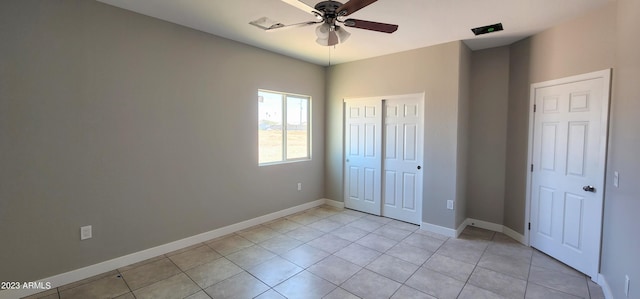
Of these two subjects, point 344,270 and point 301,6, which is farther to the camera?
point 344,270

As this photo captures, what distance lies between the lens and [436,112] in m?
3.86

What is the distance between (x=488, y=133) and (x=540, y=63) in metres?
1.11

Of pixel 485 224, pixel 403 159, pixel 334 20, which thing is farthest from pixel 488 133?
pixel 334 20

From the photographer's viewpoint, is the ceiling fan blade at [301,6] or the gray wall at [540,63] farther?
the gray wall at [540,63]

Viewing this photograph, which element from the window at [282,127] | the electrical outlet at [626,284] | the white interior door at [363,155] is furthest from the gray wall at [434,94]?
the electrical outlet at [626,284]

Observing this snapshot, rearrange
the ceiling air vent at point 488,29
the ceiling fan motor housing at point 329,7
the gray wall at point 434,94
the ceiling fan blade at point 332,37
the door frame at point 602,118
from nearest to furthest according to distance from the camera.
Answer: the ceiling fan motor housing at point 329,7 < the ceiling fan blade at point 332,37 < the door frame at point 602,118 < the ceiling air vent at point 488,29 < the gray wall at point 434,94

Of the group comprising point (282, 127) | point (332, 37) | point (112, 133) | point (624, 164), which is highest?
point (332, 37)

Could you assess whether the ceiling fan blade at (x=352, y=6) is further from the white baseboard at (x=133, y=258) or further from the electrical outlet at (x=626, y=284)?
the white baseboard at (x=133, y=258)

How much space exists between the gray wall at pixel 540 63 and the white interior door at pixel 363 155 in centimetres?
189

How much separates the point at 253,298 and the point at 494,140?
3882 mm

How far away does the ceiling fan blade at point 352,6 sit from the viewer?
6.03ft

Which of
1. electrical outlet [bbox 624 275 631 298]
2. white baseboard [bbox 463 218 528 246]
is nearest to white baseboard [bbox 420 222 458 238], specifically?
white baseboard [bbox 463 218 528 246]

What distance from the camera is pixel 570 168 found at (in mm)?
2941

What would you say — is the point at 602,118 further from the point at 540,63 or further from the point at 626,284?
the point at 626,284
